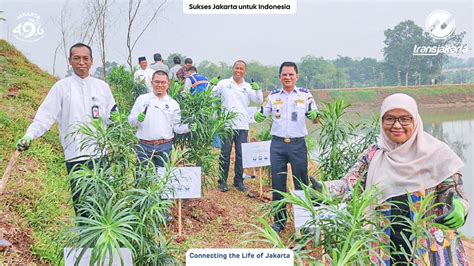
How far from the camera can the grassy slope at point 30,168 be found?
6.59ft

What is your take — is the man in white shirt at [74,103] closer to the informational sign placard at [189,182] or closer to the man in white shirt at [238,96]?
the informational sign placard at [189,182]

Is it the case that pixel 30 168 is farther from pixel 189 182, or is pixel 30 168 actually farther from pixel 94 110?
pixel 189 182

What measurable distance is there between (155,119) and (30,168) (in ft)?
2.36

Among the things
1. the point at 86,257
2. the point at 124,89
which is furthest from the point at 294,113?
the point at 86,257

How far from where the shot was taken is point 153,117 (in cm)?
245

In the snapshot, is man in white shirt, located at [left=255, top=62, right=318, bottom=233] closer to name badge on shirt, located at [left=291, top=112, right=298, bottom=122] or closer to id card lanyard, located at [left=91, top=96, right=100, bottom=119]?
name badge on shirt, located at [left=291, top=112, right=298, bottom=122]

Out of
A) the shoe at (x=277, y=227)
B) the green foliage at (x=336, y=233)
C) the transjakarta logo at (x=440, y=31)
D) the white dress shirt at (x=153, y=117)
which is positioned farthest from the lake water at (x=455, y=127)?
the white dress shirt at (x=153, y=117)

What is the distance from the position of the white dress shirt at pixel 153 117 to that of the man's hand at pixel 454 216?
1562mm

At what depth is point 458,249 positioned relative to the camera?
1.42m

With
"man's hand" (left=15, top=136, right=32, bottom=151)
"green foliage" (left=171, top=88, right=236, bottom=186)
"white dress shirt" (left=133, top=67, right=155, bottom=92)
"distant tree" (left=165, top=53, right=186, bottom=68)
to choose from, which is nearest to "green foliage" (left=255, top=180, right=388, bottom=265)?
"man's hand" (left=15, top=136, right=32, bottom=151)

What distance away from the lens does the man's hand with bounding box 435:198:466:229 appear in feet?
4.14

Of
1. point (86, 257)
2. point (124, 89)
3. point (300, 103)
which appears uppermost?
point (124, 89)

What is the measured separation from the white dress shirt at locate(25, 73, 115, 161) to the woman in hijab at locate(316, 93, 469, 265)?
46.4 inches

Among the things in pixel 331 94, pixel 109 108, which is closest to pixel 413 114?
pixel 331 94
